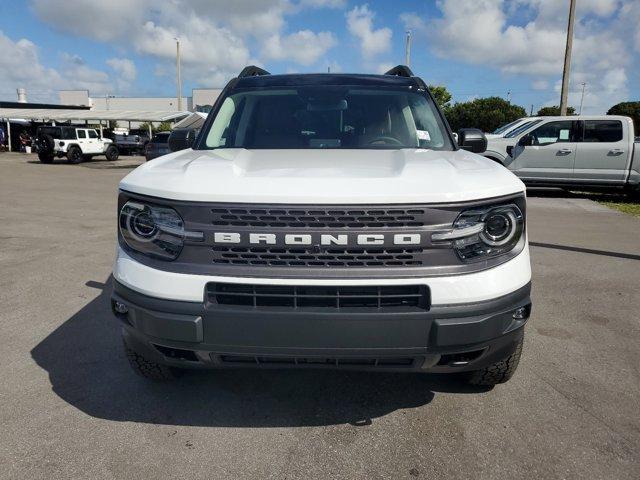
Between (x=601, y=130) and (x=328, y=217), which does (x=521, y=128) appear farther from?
(x=328, y=217)

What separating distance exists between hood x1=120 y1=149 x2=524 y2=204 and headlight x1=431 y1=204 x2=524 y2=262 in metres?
0.09

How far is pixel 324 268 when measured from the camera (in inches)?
82.3

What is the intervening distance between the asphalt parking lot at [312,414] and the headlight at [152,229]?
97 cm

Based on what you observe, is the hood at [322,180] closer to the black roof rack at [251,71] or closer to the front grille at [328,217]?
the front grille at [328,217]

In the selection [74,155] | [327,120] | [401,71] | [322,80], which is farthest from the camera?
[74,155]

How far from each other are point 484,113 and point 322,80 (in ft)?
181

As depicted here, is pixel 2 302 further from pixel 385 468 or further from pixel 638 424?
pixel 638 424

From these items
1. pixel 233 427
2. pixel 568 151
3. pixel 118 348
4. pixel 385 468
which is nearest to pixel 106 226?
pixel 118 348

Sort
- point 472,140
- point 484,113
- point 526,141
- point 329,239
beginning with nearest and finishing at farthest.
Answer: point 329,239
point 472,140
point 526,141
point 484,113

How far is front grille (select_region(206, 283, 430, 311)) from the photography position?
6.85 ft

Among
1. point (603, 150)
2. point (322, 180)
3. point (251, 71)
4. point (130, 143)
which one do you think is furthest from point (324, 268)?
point (130, 143)

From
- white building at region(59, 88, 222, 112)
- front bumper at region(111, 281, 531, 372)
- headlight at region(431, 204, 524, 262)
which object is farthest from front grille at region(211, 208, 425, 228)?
white building at region(59, 88, 222, 112)

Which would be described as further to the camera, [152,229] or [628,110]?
[628,110]

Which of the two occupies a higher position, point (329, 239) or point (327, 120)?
point (327, 120)
